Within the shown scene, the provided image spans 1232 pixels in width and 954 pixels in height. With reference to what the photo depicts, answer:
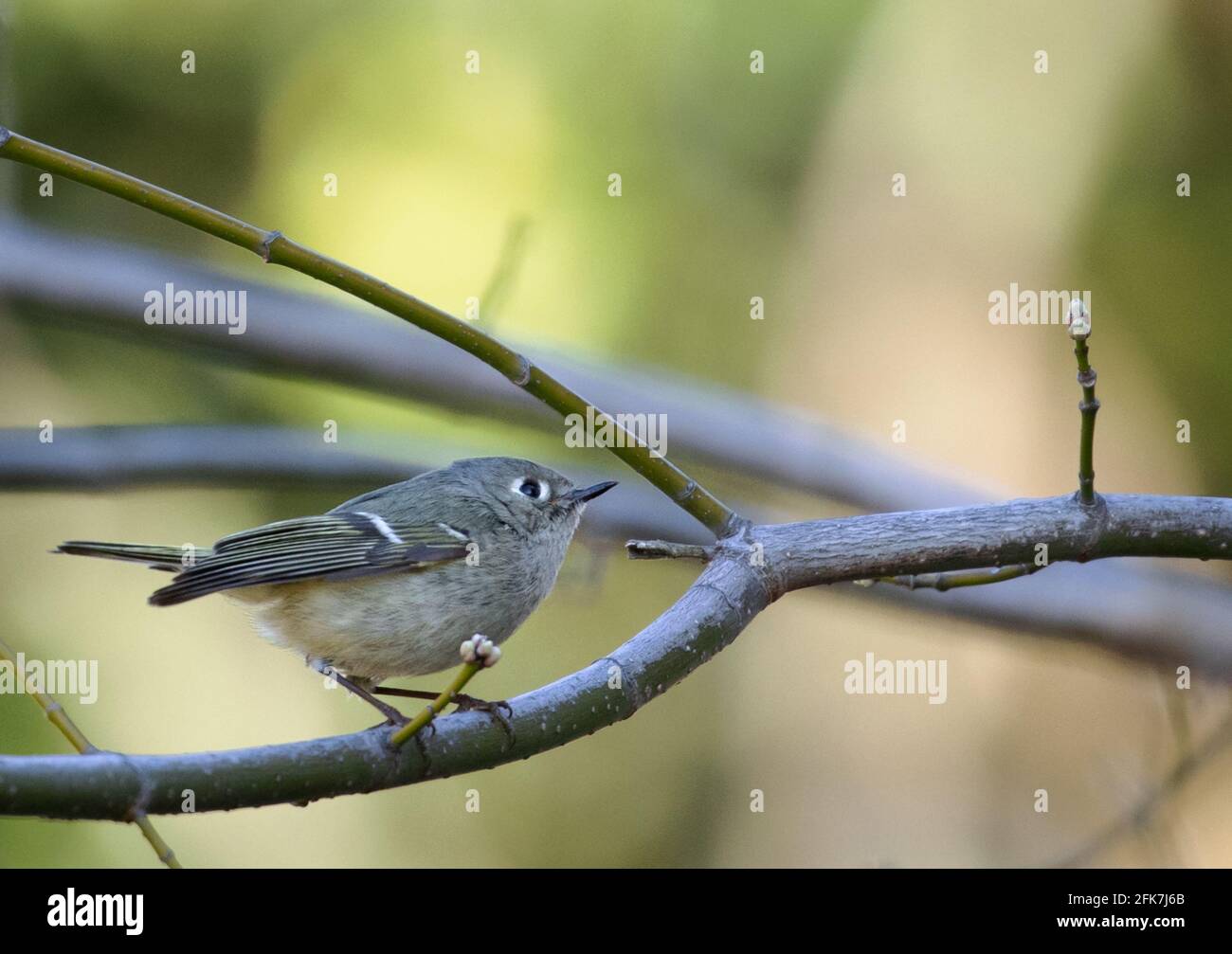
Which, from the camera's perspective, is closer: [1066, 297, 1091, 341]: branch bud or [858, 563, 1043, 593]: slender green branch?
[1066, 297, 1091, 341]: branch bud

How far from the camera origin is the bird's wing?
8.23 feet

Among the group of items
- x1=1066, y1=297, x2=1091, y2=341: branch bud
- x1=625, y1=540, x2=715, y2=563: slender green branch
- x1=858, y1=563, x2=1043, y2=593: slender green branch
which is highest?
x1=1066, y1=297, x2=1091, y2=341: branch bud

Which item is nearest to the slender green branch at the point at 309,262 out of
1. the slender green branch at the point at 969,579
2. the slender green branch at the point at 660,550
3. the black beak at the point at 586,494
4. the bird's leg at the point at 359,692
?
the slender green branch at the point at 660,550

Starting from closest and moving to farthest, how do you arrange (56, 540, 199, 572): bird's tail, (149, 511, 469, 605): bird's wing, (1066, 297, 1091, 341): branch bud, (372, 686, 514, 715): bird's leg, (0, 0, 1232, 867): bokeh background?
(1066, 297, 1091, 341): branch bud, (372, 686, 514, 715): bird's leg, (56, 540, 199, 572): bird's tail, (149, 511, 469, 605): bird's wing, (0, 0, 1232, 867): bokeh background

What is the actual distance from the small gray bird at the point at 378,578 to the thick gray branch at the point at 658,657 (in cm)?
62

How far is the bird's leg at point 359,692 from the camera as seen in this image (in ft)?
7.39

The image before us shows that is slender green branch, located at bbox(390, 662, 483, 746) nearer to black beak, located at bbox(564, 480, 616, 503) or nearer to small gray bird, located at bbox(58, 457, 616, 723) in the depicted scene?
small gray bird, located at bbox(58, 457, 616, 723)

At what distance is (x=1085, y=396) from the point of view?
1.94 m

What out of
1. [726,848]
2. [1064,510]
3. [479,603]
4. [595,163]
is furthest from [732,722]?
[1064,510]

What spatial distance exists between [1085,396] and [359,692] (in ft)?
4.91

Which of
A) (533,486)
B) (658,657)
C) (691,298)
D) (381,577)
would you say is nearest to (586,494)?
(533,486)

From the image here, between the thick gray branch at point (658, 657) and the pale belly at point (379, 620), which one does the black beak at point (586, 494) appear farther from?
the thick gray branch at point (658, 657)

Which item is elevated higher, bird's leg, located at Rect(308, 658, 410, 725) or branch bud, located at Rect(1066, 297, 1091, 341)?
branch bud, located at Rect(1066, 297, 1091, 341)

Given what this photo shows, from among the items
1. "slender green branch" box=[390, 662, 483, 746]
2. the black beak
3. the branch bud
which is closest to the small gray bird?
the black beak
